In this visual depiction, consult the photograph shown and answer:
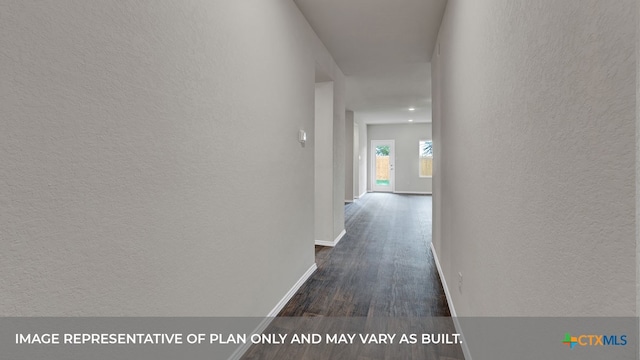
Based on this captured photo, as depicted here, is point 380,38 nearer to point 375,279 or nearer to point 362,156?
point 375,279

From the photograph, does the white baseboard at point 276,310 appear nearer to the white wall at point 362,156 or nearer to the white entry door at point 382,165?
the white wall at point 362,156

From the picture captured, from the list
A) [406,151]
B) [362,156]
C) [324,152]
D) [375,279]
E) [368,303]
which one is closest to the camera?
[368,303]

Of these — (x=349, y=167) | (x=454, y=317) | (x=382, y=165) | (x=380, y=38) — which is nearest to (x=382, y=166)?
(x=382, y=165)

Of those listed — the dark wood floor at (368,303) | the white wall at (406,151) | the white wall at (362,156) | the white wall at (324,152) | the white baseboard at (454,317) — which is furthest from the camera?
the white wall at (406,151)

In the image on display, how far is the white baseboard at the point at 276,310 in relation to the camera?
6.05ft

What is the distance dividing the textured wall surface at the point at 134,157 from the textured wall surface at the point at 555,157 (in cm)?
125

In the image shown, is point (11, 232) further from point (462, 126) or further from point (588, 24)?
point (462, 126)

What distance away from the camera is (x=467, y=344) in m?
1.81

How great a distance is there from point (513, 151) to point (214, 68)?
53.1 inches

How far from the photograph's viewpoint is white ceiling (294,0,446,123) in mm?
2812

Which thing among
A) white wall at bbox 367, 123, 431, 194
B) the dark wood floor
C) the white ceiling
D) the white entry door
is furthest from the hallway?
the white entry door

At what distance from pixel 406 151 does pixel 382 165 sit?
1041mm

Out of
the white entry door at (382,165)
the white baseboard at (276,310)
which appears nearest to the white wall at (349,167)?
the white entry door at (382,165)

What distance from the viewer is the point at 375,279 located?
3.15m
